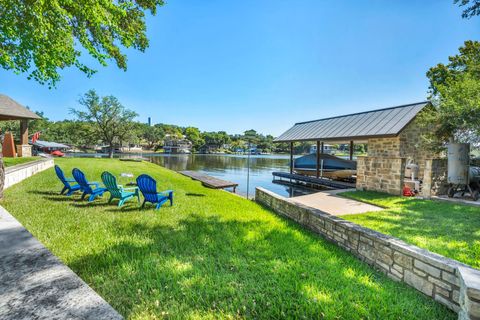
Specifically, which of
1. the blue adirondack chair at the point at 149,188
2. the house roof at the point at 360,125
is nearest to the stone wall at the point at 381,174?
the house roof at the point at 360,125

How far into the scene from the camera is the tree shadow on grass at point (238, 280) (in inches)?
89.7

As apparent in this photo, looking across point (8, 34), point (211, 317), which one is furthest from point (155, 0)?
point (211, 317)

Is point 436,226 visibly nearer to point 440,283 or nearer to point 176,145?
point 440,283

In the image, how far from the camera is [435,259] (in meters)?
2.66

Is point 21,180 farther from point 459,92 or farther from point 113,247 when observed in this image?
point 459,92

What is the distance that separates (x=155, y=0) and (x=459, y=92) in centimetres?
1333

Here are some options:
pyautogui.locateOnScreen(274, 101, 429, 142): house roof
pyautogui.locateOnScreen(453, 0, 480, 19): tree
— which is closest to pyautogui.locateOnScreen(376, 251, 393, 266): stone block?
pyautogui.locateOnScreen(453, 0, 480, 19): tree

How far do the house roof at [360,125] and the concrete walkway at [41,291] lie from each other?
11568 millimetres

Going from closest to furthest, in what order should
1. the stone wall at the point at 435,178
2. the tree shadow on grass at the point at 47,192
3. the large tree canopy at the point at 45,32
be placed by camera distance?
1. the large tree canopy at the point at 45,32
2. the tree shadow on grass at the point at 47,192
3. the stone wall at the point at 435,178

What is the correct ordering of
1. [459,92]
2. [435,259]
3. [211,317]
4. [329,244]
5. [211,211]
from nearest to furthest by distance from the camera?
[211,317] < [435,259] < [329,244] < [211,211] < [459,92]

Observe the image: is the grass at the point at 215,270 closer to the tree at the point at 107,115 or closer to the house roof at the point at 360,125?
the house roof at the point at 360,125

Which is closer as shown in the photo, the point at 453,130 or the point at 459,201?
the point at 459,201

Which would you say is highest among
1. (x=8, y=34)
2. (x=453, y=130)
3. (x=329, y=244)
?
(x=8, y=34)

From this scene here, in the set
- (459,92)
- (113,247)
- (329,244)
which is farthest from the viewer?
(459,92)
